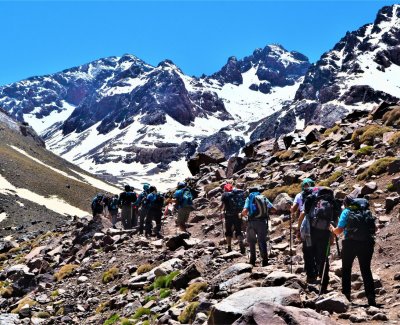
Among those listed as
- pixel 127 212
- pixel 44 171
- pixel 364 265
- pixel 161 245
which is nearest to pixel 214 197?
pixel 127 212

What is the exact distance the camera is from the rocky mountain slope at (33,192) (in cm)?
6775

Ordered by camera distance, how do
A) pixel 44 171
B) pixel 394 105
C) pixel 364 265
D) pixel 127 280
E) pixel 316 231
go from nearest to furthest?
1. pixel 364 265
2. pixel 316 231
3. pixel 127 280
4. pixel 394 105
5. pixel 44 171

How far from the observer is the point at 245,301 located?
930cm

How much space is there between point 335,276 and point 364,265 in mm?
1948

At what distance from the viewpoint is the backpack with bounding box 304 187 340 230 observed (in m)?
12.0

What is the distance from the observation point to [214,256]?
16.7 meters

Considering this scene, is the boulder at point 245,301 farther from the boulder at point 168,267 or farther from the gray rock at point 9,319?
the gray rock at point 9,319

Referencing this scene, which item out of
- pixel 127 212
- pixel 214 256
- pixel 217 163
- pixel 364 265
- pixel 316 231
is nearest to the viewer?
pixel 364 265

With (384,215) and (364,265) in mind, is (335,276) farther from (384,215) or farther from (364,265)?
(384,215)

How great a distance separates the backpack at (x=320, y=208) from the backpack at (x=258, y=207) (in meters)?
2.42

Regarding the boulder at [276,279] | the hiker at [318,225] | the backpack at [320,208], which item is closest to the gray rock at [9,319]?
the boulder at [276,279]

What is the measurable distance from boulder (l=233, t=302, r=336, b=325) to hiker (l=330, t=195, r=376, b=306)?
285 cm

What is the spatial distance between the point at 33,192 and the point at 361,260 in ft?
290

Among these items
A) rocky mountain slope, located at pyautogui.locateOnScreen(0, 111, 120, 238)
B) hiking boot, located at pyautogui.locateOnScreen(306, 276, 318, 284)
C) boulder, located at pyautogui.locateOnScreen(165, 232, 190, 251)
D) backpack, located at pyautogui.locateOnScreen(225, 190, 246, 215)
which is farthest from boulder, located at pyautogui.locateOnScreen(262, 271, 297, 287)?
rocky mountain slope, located at pyautogui.locateOnScreen(0, 111, 120, 238)
